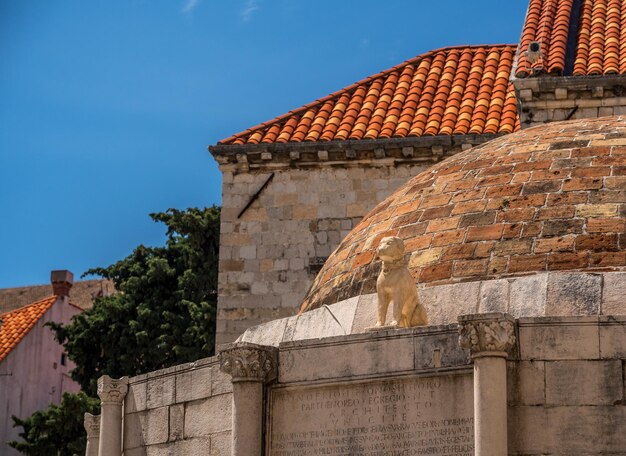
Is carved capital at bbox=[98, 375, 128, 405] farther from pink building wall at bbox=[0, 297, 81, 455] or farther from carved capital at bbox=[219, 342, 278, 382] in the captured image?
pink building wall at bbox=[0, 297, 81, 455]

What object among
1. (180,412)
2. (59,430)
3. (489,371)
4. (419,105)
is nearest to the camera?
(489,371)

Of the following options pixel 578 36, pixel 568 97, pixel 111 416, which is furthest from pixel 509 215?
pixel 578 36

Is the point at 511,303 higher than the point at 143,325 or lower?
lower

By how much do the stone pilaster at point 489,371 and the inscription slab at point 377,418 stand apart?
32 cm

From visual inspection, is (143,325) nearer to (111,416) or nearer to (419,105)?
(419,105)

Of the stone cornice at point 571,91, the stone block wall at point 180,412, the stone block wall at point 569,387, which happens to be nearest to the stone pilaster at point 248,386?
the stone block wall at point 180,412

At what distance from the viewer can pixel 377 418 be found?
1495 centimetres

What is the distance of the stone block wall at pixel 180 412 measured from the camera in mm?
16172

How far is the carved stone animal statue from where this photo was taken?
15.8 meters

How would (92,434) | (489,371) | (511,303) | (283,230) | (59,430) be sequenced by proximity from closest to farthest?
(489,371) → (511,303) → (92,434) → (283,230) → (59,430)

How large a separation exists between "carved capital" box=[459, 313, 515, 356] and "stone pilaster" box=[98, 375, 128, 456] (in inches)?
189

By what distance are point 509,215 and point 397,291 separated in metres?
2.05

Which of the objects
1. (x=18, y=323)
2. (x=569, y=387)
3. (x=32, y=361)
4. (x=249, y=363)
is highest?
(x=18, y=323)

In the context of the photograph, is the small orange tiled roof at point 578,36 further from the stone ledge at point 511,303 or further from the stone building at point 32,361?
the stone building at point 32,361
